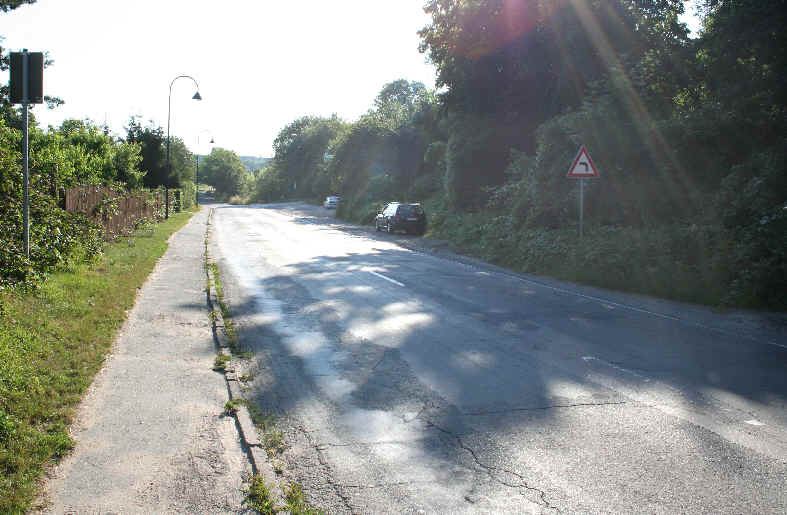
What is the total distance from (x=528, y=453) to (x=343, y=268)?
1163 centimetres

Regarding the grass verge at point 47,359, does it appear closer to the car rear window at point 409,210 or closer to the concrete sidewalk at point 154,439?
the concrete sidewalk at point 154,439

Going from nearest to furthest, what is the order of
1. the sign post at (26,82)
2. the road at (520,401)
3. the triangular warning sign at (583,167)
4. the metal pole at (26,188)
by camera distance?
the road at (520,401) < the metal pole at (26,188) < the sign post at (26,82) < the triangular warning sign at (583,167)

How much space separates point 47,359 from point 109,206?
39.1 feet

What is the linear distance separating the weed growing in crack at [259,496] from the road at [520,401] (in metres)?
0.23

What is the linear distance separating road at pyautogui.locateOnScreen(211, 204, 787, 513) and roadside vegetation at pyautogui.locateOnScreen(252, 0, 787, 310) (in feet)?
6.90

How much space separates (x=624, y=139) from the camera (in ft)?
58.9

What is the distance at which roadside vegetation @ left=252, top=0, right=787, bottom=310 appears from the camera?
12953mm

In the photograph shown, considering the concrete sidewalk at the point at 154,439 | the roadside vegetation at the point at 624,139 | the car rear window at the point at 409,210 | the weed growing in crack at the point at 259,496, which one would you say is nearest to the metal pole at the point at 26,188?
the concrete sidewalk at the point at 154,439

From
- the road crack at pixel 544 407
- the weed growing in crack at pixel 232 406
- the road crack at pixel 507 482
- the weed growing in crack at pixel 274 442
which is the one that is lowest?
the weed growing in crack at pixel 274 442

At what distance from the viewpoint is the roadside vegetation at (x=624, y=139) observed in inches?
510

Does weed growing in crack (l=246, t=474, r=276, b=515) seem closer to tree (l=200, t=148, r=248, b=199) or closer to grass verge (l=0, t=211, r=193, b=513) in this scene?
grass verge (l=0, t=211, r=193, b=513)

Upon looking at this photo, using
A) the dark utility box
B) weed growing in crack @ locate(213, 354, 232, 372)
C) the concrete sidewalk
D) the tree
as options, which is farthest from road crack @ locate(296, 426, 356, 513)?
the tree

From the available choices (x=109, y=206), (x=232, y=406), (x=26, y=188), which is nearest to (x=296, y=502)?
(x=232, y=406)

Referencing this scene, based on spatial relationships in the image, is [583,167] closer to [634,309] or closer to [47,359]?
[634,309]
